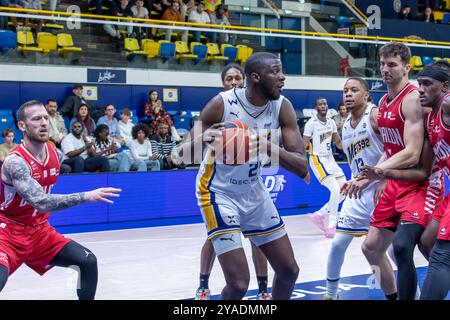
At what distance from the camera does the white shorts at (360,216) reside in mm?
6355

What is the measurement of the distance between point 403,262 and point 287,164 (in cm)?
123

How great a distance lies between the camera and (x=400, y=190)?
5750 mm

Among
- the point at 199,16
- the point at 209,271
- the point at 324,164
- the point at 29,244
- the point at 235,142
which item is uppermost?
the point at 199,16

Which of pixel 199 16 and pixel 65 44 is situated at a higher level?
pixel 199 16

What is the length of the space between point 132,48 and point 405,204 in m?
10.9

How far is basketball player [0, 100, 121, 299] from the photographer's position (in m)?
5.38

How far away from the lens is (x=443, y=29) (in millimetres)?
22609

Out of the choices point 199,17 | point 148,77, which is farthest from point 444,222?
point 199,17

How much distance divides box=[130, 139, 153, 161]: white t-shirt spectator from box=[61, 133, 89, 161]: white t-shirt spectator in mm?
865

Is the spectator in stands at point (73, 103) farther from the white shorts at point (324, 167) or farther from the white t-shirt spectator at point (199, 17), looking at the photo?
the white shorts at point (324, 167)

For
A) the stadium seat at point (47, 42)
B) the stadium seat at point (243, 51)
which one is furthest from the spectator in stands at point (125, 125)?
the stadium seat at point (243, 51)

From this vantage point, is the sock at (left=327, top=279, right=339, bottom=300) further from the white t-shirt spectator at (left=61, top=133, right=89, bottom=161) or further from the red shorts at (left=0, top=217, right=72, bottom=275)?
the white t-shirt spectator at (left=61, top=133, right=89, bottom=161)

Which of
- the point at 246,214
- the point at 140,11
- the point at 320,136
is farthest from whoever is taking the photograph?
the point at 140,11

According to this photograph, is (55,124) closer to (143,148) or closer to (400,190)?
(143,148)
